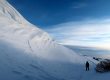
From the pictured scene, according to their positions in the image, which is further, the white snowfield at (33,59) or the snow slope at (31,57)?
the snow slope at (31,57)

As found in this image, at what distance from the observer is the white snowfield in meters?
41.0

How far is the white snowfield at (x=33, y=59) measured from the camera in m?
41.0

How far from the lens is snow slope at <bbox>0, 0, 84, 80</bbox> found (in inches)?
1623

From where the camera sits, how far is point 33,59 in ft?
157

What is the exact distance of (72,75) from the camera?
151 feet

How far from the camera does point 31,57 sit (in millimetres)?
48156

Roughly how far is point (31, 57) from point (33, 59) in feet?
2.31

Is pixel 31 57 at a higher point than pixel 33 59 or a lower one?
higher

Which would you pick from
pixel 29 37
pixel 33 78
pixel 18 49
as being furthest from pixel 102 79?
pixel 29 37

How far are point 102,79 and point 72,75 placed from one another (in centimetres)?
855

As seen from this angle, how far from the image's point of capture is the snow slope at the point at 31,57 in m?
41.2

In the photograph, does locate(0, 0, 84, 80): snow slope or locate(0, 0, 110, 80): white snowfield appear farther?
locate(0, 0, 84, 80): snow slope

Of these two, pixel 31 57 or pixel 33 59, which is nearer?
pixel 33 59

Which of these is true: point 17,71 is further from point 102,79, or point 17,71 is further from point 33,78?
point 102,79
